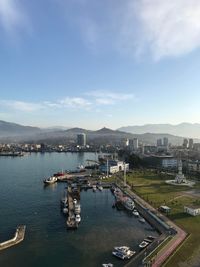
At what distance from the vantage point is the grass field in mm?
18547

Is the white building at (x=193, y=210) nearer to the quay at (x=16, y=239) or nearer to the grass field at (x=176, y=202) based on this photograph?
the grass field at (x=176, y=202)

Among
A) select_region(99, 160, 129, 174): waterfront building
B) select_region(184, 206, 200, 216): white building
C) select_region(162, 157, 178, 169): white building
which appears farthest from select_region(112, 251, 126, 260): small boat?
select_region(162, 157, 178, 169): white building

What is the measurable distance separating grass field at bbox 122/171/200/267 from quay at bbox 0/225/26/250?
954 centimetres

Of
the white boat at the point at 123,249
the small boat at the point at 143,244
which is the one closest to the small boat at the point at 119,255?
the white boat at the point at 123,249

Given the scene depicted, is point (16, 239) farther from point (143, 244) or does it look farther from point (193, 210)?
point (193, 210)

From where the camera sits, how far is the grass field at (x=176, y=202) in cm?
1855

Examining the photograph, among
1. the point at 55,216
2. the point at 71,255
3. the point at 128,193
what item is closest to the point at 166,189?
the point at 128,193

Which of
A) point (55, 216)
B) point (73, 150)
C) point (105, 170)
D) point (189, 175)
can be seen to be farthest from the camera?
point (73, 150)

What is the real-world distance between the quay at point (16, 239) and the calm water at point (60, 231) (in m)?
0.36

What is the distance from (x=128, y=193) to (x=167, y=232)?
14273 millimetres

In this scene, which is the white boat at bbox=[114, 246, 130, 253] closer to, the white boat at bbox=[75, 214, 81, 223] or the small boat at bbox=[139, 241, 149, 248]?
the small boat at bbox=[139, 241, 149, 248]

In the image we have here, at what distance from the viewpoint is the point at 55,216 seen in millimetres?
28453

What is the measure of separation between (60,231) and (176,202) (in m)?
11.9

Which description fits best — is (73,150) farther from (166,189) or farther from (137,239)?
(137,239)
